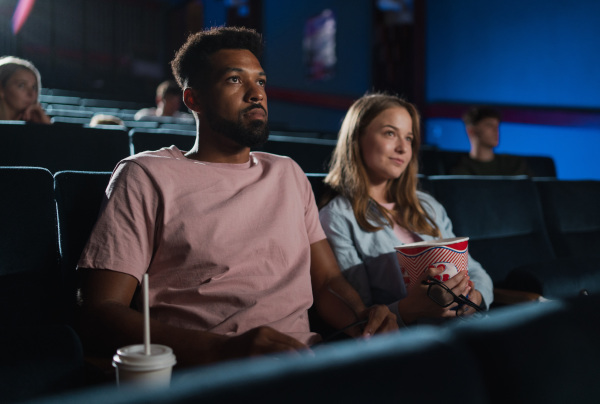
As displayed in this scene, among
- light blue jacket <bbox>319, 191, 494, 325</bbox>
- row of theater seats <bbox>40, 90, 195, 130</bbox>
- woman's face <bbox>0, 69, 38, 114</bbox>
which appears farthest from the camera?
row of theater seats <bbox>40, 90, 195, 130</bbox>

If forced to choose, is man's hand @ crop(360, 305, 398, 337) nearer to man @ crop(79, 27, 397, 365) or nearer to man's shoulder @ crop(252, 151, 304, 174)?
man @ crop(79, 27, 397, 365)

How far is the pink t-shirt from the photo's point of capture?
1.03 m

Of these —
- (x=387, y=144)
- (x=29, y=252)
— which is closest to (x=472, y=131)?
(x=387, y=144)

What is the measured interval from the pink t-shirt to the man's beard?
0.07 metres

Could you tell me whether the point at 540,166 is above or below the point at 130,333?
above

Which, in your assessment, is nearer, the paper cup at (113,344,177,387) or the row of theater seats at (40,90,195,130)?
the paper cup at (113,344,177,387)

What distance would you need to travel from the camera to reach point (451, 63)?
17.9ft

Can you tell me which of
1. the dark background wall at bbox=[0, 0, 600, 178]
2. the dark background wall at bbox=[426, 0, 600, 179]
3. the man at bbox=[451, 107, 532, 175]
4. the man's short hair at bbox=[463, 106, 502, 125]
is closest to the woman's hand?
the dark background wall at bbox=[0, 0, 600, 178]

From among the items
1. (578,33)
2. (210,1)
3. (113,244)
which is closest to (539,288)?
(113,244)

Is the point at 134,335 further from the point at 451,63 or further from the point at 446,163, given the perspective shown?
the point at 451,63

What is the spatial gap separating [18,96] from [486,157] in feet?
7.66

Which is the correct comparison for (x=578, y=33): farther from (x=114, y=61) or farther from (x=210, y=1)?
(x=114, y=61)

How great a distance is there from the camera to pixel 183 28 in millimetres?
10609

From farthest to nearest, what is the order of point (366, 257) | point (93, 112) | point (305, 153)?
point (93, 112) < point (305, 153) < point (366, 257)
